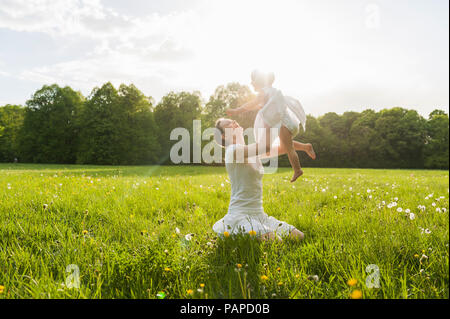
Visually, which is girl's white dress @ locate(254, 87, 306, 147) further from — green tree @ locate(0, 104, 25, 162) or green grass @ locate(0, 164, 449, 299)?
green tree @ locate(0, 104, 25, 162)

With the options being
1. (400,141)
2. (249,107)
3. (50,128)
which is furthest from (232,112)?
(400,141)

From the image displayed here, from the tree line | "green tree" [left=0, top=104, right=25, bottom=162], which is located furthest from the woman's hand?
"green tree" [left=0, top=104, right=25, bottom=162]

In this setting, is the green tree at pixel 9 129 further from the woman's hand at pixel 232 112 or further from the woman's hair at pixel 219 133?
the woman's hand at pixel 232 112

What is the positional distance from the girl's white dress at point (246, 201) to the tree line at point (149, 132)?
94.9ft

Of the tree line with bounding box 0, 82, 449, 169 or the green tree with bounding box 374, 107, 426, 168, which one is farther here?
the green tree with bounding box 374, 107, 426, 168

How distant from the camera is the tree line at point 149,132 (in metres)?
37.2

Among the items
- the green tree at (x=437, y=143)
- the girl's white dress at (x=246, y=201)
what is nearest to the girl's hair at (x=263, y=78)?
the girl's white dress at (x=246, y=201)

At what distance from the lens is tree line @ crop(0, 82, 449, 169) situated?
37.2 metres

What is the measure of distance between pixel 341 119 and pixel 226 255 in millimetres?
48831

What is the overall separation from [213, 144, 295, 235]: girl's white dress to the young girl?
1.93ft

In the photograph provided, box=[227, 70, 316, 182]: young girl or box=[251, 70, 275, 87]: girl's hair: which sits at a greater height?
box=[251, 70, 275, 87]: girl's hair

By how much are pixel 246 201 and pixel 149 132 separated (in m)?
37.5

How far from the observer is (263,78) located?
282cm

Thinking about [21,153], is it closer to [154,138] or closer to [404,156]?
[154,138]
